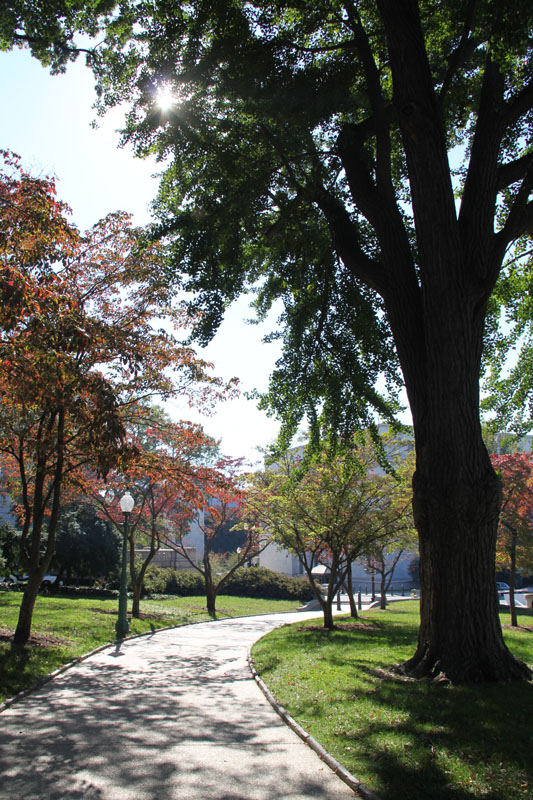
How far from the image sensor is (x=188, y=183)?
1084 cm

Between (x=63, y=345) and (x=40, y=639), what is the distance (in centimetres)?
760

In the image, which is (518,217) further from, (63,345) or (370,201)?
(63,345)

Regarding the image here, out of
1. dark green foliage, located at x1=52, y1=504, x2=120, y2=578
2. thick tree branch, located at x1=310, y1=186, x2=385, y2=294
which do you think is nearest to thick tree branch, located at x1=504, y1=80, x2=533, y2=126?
thick tree branch, located at x1=310, y1=186, x2=385, y2=294

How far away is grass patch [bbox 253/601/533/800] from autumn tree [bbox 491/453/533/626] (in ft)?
41.2

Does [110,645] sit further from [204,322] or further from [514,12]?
[514,12]

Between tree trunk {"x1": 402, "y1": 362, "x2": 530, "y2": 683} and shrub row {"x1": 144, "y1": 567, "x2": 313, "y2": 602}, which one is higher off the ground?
tree trunk {"x1": 402, "y1": 362, "x2": 530, "y2": 683}

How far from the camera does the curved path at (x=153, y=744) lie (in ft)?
14.2

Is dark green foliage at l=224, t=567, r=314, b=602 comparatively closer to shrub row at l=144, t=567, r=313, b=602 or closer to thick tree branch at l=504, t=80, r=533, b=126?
shrub row at l=144, t=567, r=313, b=602

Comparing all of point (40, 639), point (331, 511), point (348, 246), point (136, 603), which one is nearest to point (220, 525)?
point (136, 603)

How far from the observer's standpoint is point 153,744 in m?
5.48

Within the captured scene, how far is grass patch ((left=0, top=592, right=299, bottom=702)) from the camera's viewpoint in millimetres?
8609

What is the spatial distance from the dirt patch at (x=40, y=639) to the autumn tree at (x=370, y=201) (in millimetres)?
6310

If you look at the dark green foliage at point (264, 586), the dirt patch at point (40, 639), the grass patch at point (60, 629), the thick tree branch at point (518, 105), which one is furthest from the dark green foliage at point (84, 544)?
the thick tree branch at point (518, 105)

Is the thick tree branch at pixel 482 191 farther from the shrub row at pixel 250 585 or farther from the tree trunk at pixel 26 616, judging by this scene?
the shrub row at pixel 250 585
